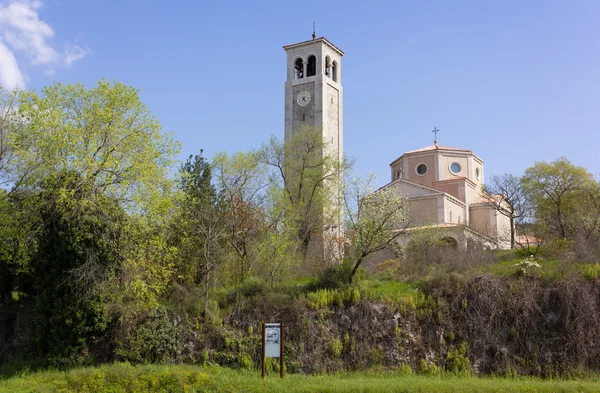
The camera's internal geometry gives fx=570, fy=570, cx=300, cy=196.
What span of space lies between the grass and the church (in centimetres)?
2309

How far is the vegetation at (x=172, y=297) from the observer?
17.2m

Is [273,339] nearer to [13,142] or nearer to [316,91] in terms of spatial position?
[13,142]

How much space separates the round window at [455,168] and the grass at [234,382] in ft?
101

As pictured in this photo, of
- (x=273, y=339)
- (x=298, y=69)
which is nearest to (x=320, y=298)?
(x=273, y=339)

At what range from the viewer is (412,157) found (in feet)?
151

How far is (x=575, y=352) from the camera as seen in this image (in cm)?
1695

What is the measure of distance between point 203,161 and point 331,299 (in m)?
12.6

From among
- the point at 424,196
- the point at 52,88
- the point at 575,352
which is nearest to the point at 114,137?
the point at 52,88

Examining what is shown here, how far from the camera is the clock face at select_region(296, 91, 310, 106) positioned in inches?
1663

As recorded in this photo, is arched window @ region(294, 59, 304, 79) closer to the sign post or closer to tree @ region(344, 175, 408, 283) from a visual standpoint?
tree @ region(344, 175, 408, 283)

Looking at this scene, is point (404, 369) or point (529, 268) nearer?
point (404, 369)

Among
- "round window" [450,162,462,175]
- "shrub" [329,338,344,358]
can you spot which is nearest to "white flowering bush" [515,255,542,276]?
"shrub" [329,338,344,358]

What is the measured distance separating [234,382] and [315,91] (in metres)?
29.7

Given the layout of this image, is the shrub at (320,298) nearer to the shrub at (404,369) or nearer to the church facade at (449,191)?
the shrub at (404,369)
